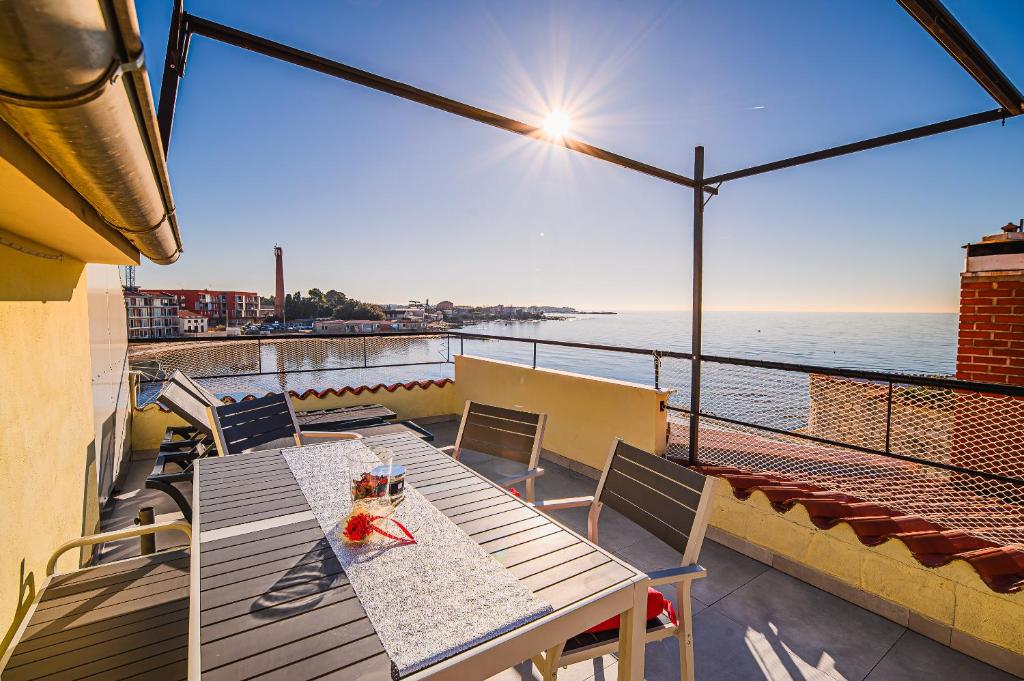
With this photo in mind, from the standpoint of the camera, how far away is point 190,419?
3172 millimetres

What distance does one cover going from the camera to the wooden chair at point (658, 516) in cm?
141

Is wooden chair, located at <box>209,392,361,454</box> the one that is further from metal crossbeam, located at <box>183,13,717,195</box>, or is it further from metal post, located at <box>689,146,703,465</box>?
metal post, located at <box>689,146,703,465</box>

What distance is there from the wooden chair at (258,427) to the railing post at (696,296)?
2.41 meters

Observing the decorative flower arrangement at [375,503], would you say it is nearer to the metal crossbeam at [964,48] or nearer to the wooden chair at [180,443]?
the wooden chair at [180,443]

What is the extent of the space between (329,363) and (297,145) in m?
6.95

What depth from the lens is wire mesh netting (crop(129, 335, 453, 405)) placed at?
191 inches

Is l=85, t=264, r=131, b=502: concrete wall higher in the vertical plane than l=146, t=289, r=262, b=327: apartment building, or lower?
lower

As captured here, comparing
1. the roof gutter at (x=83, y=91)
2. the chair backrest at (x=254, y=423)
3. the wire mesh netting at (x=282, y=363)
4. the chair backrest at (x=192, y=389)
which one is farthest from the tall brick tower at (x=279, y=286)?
the roof gutter at (x=83, y=91)

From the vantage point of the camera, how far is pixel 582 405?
157 inches

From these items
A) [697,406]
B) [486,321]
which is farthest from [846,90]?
[486,321]

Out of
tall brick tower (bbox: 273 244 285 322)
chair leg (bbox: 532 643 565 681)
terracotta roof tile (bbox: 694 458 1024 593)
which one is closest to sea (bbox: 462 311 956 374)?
terracotta roof tile (bbox: 694 458 1024 593)

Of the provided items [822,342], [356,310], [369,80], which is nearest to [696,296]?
[369,80]

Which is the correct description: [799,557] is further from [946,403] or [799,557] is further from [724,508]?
[946,403]

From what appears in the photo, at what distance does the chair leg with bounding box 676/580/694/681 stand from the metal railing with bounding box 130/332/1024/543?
147 cm
